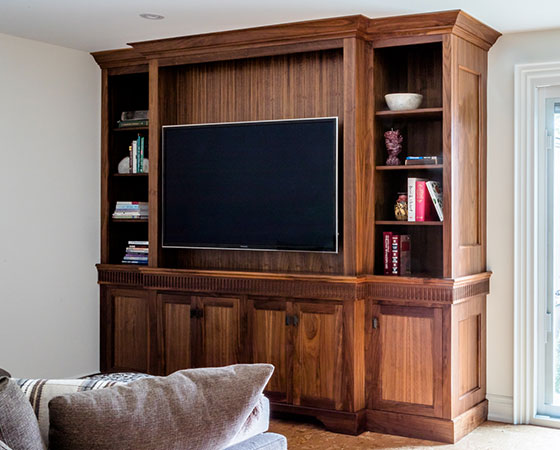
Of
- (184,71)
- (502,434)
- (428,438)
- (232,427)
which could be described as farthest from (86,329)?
(232,427)

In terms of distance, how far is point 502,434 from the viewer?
4.31 metres

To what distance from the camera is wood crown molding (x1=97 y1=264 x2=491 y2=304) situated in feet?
13.7

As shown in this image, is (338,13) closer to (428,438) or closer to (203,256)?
(203,256)

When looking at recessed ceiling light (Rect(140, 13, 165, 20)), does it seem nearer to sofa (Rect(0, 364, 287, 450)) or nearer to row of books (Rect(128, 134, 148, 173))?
row of books (Rect(128, 134, 148, 173))

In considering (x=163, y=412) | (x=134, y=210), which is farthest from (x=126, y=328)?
(x=163, y=412)

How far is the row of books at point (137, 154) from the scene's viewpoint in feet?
17.3

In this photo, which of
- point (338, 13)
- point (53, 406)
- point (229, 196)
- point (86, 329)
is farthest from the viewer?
point (86, 329)

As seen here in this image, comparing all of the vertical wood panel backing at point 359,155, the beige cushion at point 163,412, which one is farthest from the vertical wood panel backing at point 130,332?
the beige cushion at point 163,412

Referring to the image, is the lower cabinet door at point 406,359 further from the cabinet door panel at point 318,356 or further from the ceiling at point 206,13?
the ceiling at point 206,13

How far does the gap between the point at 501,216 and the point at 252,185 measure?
60.0 inches

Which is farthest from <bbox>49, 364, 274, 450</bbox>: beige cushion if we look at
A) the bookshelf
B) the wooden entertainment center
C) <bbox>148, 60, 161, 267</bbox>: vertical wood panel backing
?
the bookshelf

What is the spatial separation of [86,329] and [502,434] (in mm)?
2842

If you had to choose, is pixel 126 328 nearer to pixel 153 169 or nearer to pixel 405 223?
pixel 153 169

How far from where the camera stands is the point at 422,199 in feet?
14.2
